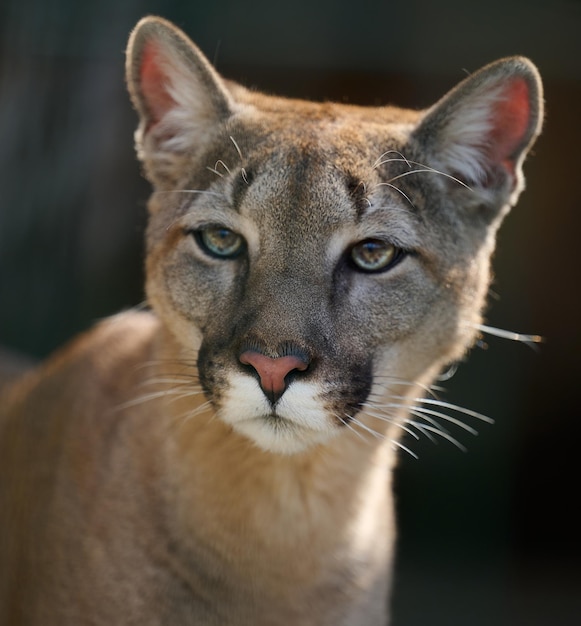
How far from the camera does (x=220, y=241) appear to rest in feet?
8.35

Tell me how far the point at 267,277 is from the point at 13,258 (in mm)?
2773

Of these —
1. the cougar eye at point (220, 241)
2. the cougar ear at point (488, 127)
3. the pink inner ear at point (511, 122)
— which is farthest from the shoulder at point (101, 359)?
the pink inner ear at point (511, 122)

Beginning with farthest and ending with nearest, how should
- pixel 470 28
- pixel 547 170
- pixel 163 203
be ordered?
pixel 547 170 < pixel 470 28 < pixel 163 203

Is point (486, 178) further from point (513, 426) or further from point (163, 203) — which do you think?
point (513, 426)

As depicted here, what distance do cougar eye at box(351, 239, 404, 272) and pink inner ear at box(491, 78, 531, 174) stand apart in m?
0.48

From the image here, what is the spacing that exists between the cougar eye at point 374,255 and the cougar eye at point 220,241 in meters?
0.31

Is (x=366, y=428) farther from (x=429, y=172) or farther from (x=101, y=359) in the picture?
(x=101, y=359)

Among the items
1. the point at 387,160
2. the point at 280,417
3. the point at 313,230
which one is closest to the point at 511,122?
the point at 387,160

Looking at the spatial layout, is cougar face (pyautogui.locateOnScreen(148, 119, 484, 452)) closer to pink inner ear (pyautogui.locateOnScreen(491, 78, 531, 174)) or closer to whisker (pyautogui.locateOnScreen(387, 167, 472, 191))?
whisker (pyautogui.locateOnScreen(387, 167, 472, 191))

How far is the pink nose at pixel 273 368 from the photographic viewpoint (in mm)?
2135

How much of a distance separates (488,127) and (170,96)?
945 millimetres

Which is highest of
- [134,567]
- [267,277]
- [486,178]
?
[486,178]

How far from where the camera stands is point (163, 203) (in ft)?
9.23

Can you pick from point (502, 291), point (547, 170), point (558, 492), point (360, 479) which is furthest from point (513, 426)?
point (360, 479)
